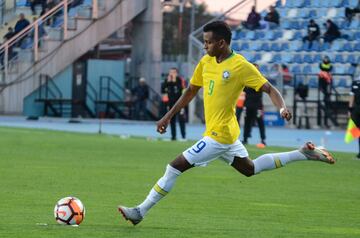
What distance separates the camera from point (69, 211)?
1100 cm

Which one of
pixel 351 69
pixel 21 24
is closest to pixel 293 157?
pixel 351 69

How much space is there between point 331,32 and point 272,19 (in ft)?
11.5

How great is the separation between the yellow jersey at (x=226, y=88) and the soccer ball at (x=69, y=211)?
5.29 feet

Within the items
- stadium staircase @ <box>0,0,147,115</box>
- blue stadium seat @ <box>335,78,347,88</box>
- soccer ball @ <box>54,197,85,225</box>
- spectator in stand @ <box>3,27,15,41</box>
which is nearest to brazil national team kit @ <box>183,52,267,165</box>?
soccer ball @ <box>54,197,85,225</box>

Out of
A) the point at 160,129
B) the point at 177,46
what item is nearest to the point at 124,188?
the point at 160,129

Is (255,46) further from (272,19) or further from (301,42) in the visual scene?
(301,42)

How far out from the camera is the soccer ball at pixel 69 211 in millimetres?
10969

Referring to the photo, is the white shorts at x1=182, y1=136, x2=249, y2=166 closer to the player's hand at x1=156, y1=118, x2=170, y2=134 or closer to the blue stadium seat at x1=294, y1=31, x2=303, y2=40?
the player's hand at x1=156, y1=118, x2=170, y2=134

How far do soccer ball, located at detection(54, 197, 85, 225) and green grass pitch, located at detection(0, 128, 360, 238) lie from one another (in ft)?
0.38

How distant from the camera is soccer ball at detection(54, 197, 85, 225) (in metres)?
11.0

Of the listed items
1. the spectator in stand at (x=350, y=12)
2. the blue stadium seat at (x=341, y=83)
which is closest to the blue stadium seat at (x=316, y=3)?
the spectator in stand at (x=350, y=12)

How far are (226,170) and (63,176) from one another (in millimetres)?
4072

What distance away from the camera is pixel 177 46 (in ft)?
285

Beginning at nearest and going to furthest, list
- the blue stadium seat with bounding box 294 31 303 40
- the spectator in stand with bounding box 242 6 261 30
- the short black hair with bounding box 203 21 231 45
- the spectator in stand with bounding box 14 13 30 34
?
1. the short black hair with bounding box 203 21 231 45
2. the blue stadium seat with bounding box 294 31 303 40
3. the spectator in stand with bounding box 242 6 261 30
4. the spectator in stand with bounding box 14 13 30 34
